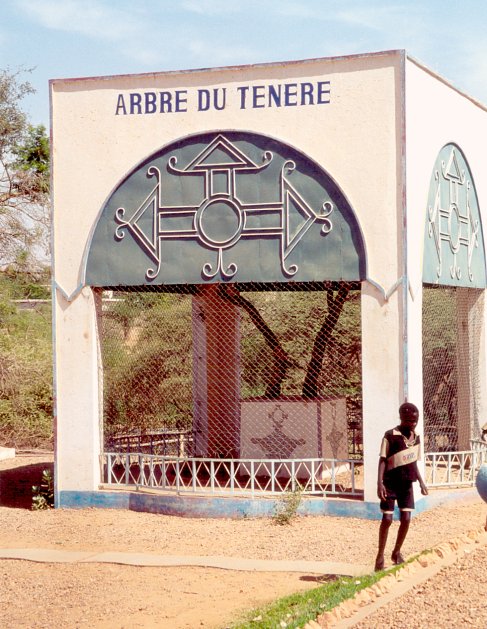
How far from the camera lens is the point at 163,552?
11.8 m

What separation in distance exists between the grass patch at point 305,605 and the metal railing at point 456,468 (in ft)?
16.5

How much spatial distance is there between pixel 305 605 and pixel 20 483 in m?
10.2

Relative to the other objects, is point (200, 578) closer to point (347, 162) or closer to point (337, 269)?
point (337, 269)

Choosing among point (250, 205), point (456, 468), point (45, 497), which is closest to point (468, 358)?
point (456, 468)

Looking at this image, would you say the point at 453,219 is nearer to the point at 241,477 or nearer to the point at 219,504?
the point at 241,477

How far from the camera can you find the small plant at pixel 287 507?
13.1 meters

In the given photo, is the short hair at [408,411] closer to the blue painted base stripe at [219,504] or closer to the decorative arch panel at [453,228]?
the blue painted base stripe at [219,504]

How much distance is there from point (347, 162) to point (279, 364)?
499 cm

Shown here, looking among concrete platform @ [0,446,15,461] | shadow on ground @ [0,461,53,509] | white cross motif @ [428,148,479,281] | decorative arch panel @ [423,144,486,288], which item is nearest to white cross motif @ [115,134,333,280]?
decorative arch panel @ [423,144,486,288]

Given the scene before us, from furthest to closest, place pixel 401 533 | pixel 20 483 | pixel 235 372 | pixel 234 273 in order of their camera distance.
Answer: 1. pixel 235 372
2. pixel 20 483
3. pixel 234 273
4. pixel 401 533

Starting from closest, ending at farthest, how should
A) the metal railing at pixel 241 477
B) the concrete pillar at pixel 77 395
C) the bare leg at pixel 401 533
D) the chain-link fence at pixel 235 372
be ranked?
the bare leg at pixel 401 533
the metal railing at pixel 241 477
the concrete pillar at pixel 77 395
the chain-link fence at pixel 235 372

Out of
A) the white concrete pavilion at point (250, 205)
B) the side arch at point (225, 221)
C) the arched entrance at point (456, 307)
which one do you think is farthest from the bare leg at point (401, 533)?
the arched entrance at point (456, 307)

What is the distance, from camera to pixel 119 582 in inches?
408

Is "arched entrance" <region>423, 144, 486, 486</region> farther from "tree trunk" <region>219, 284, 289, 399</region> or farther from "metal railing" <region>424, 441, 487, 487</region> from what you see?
"tree trunk" <region>219, 284, 289, 399</region>
